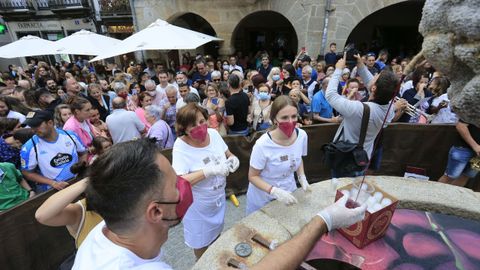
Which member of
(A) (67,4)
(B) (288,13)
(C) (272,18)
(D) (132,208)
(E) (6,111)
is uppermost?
(A) (67,4)

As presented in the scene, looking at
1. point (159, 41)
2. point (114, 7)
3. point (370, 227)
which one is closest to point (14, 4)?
point (114, 7)

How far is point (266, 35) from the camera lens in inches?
580

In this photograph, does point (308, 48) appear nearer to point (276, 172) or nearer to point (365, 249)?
point (276, 172)

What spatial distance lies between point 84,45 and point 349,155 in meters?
8.00

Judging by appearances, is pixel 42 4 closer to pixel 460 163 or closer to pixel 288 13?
pixel 288 13

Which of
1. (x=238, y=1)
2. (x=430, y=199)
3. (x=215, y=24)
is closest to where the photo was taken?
(x=430, y=199)

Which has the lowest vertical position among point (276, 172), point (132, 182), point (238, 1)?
point (276, 172)

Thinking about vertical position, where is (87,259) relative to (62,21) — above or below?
below

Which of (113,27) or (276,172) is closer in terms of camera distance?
(276,172)

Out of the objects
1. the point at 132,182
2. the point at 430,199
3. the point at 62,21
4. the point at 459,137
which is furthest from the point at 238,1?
the point at 62,21

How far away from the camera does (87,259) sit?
1.10 metres

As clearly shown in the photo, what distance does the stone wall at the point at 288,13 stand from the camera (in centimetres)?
867

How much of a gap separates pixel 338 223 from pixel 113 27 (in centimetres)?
1696

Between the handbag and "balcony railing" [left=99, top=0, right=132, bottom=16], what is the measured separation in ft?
48.1
